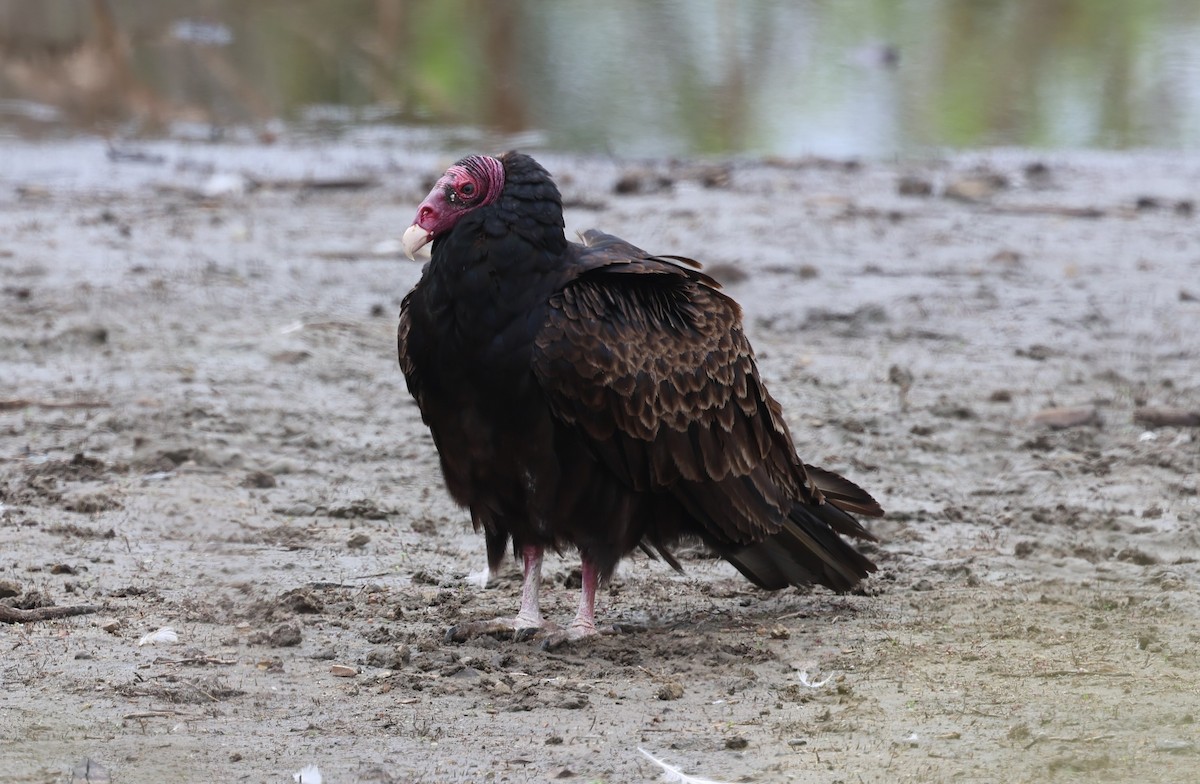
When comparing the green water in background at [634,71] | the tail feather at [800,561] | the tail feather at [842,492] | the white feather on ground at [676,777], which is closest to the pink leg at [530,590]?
the tail feather at [800,561]

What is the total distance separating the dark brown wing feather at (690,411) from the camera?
4199mm

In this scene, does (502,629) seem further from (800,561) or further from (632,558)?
(800,561)

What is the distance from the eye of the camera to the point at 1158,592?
4.67 m

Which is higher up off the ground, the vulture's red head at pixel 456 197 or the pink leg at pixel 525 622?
the vulture's red head at pixel 456 197

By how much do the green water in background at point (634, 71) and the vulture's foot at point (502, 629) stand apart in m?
7.28

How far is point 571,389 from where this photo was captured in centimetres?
416

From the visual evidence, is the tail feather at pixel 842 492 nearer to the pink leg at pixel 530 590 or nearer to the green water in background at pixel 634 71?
the pink leg at pixel 530 590

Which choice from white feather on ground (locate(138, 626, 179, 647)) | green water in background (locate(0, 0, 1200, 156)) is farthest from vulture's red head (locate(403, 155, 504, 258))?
green water in background (locate(0, 0, 1200, 156))

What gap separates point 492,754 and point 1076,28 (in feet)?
50.4

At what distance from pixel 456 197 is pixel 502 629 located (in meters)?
1.18

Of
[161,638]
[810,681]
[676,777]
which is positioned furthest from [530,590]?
[676,777]

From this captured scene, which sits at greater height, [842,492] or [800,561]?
[842,492]

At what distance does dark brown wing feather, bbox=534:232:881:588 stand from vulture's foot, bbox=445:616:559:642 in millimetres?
Answer: 473

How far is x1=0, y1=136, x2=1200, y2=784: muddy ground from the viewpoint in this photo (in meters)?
3.51
